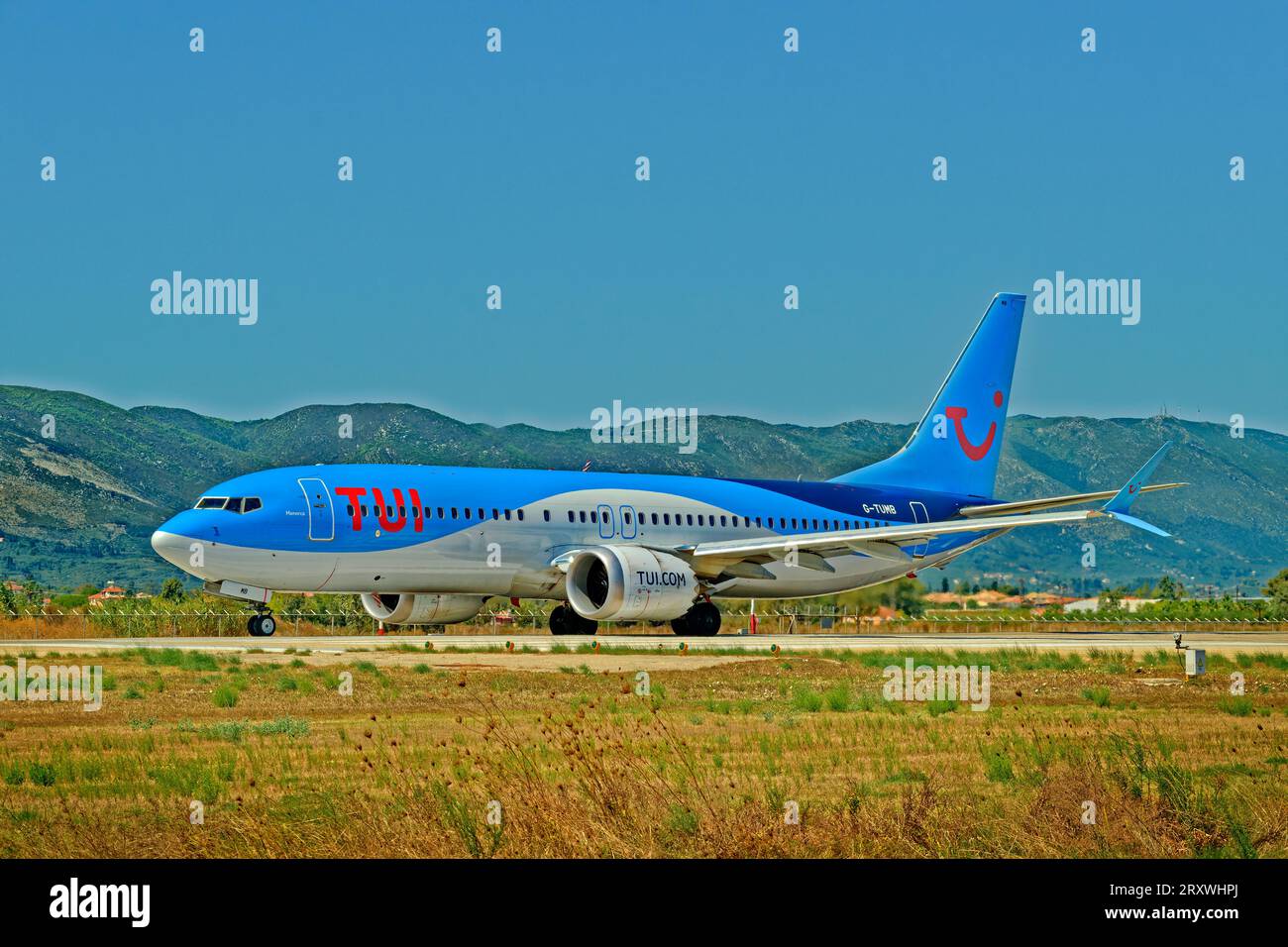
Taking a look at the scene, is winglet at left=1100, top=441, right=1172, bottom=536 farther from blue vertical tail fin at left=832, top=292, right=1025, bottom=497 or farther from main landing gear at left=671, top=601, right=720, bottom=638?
blue vertical tail fin at left=832, top=292, right=1025, bottom=497

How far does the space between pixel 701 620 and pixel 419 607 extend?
298 inches

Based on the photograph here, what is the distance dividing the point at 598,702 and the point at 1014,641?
21023 mm

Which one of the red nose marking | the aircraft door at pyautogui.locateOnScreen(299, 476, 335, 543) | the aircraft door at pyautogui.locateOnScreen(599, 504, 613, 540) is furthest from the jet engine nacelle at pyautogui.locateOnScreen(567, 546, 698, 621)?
the red nose marking

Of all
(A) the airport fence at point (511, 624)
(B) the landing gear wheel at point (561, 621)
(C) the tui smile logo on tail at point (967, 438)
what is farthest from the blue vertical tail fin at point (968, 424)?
(B) the landing gear wheel at point (561, 621)

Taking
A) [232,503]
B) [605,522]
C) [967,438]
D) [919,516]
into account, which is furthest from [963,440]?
[232,503]

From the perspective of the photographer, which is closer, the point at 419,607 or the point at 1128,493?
the point at 1128,493

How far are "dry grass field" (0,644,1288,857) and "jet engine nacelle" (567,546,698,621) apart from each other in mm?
11677

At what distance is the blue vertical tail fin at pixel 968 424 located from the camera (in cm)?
5519

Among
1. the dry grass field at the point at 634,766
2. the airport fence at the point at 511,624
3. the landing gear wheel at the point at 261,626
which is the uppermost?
the landing gear wheel at the point at 261,626

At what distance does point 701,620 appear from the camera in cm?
4609

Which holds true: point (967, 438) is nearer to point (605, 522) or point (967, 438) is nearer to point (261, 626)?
point (605, 522)

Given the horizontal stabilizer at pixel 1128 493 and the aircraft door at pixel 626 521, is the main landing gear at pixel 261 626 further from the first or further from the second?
the horizontal stabilizer at pixel 1128 493

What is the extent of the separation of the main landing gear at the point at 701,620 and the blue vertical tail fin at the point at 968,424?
9722mm
